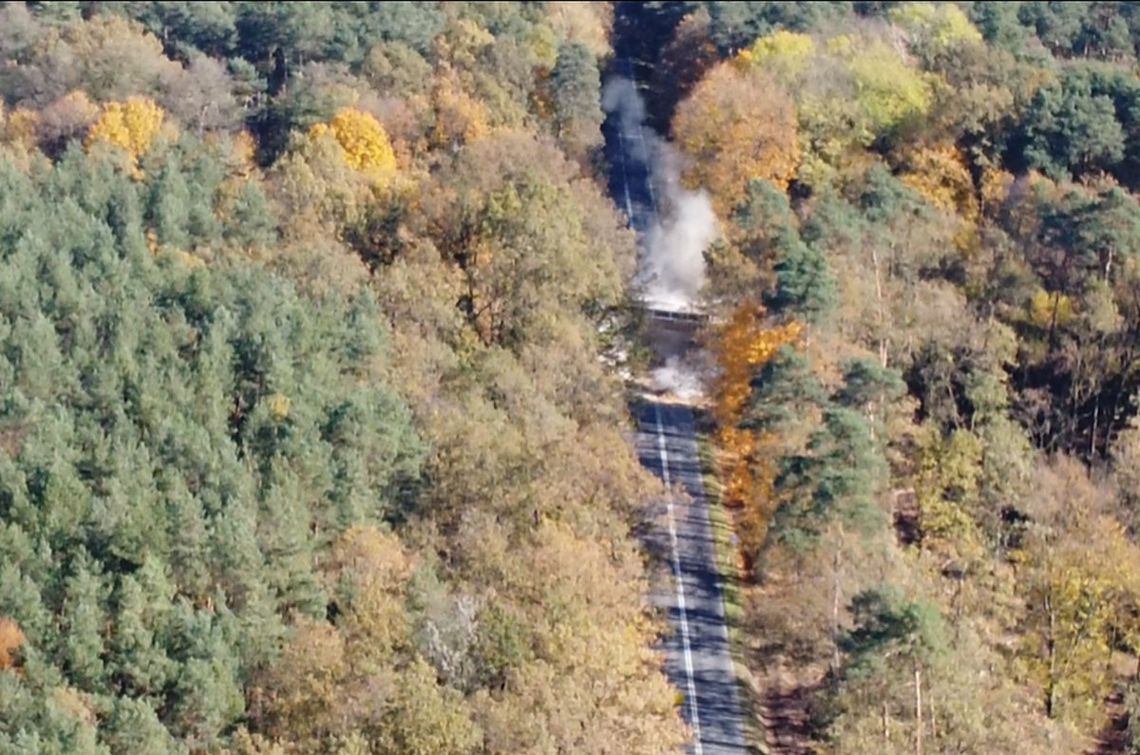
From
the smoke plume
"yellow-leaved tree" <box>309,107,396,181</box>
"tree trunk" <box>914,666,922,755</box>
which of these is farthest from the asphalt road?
"yellow-leaved tree" <box>309,107,396,181</box>

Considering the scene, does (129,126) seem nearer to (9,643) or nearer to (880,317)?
(880,317)

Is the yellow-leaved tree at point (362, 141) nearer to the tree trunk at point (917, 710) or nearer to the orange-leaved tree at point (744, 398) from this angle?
the orange-leaved tree at point (744, 398)

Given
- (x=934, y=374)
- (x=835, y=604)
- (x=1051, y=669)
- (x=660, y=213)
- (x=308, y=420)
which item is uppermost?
(x=308, y=420)

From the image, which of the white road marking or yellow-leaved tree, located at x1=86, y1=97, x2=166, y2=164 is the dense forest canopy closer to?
yellow-leaved tree, located at x1=86, y1=97, x2=166, y2=164

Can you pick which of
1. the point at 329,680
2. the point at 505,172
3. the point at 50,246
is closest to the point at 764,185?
the point at 505,172

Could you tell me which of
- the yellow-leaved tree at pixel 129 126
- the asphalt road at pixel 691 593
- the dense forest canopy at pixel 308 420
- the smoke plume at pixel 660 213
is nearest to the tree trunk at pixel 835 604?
the asphalt road at pixel 691 593

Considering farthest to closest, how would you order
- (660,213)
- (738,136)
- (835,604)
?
(660,213)
(738,136)
(835,604)

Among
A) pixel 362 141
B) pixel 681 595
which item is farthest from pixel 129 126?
pixel 681 595

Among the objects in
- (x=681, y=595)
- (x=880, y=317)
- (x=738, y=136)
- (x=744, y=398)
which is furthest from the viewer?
(x=738, y=136)
